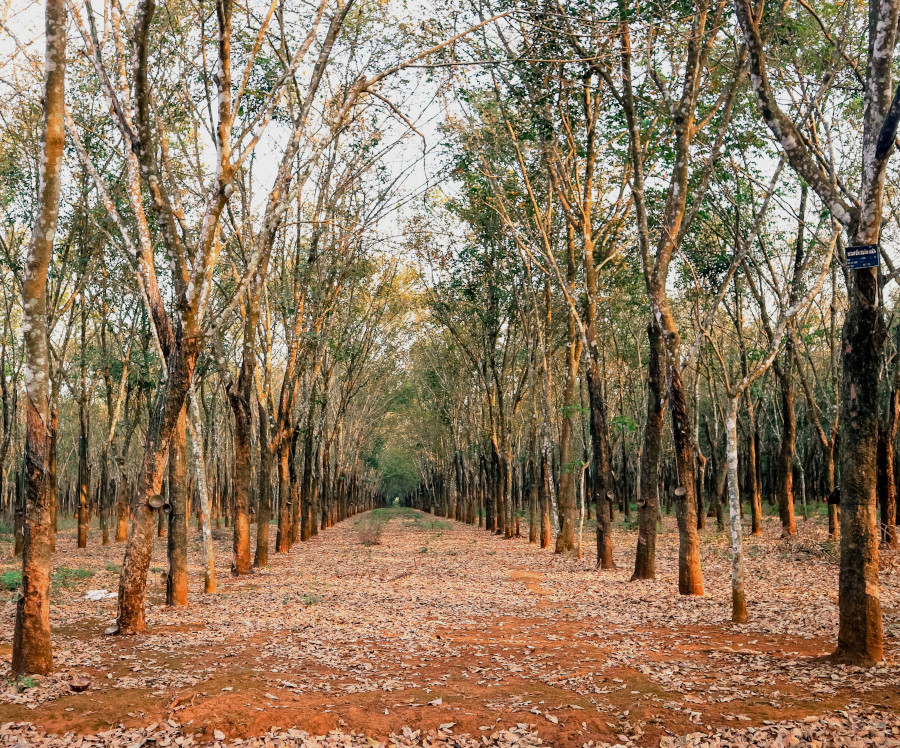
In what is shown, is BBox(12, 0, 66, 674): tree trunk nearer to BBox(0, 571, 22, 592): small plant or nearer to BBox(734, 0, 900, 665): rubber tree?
BBox(734, 0, 900, 665): rubber tree

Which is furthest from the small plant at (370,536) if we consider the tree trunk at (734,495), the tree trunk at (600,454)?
the tree trunk at (734,495)

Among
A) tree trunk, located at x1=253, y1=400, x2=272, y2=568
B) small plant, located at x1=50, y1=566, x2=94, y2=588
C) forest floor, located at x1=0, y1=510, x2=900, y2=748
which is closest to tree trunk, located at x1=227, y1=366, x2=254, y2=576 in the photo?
forest floor, located at x1=0, y1=510, x2=900, y2=748

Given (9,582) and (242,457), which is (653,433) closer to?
(242,457)

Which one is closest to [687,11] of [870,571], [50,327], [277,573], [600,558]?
[870,571]

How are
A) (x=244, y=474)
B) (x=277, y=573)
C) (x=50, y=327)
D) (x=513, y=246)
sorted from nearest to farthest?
(x=244, y=474), (x=277, y=573), (x=50, y=327), (x=513, y=246)

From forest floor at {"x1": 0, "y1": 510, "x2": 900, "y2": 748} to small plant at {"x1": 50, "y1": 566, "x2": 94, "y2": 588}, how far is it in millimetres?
201

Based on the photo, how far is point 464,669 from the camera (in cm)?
781

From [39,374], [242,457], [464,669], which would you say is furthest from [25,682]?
[242,457]

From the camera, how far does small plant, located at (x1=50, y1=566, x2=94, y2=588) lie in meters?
14.4

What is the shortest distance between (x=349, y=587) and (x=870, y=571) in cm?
1026

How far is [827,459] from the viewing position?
19.7 metres

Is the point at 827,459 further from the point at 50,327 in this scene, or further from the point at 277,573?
the point at 50,327

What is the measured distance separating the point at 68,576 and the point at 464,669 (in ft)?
38.7

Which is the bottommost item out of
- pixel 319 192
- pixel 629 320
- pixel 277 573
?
pixel 277 573
